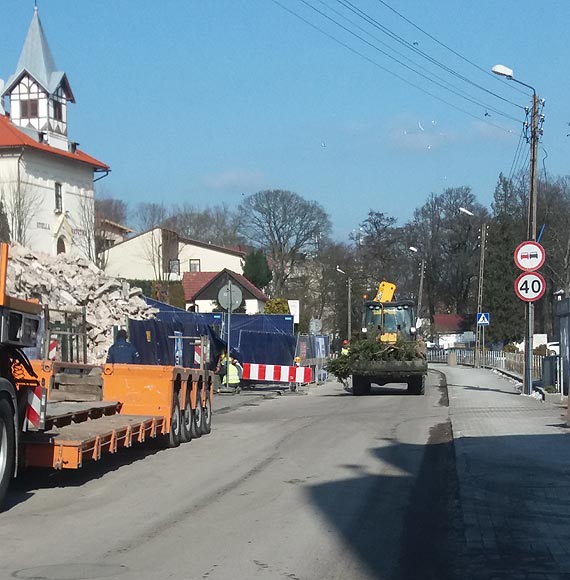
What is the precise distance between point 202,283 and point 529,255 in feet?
187

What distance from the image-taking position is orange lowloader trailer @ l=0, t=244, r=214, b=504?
9.08 m

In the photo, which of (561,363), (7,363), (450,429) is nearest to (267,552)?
(7,363)

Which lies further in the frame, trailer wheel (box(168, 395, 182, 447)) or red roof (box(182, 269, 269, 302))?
red roof (box(182, 269, 269, 302))

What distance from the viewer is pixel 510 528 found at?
8.43m

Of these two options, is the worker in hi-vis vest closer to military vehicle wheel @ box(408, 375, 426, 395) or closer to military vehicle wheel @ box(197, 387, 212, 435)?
military vehicle wheel @ box(408, 375, 426, 395)

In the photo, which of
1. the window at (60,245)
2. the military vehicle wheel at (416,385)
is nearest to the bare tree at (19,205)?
the window at (60,245)

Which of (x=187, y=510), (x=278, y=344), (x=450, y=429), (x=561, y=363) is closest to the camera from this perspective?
(x=187, y=510)

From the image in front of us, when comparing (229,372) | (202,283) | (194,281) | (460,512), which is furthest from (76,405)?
(194,281)

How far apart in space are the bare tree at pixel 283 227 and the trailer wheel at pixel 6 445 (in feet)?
236

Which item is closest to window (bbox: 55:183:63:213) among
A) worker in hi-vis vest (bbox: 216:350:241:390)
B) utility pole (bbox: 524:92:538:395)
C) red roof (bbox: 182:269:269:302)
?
red roof (bbox: 182:269:269:302)

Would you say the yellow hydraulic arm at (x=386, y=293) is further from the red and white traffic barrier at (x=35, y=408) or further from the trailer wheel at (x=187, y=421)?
the red and white traffic barrier at (x=35, y=408)

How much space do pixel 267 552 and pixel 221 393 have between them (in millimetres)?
21175

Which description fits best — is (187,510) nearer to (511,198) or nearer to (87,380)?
(87,380)

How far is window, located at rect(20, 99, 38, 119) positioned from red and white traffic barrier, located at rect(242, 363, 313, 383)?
4237cm
